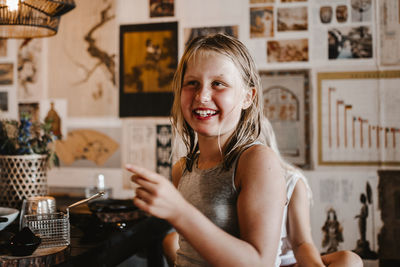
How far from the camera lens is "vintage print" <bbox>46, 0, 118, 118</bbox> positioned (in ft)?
7.41

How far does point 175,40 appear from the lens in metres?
2.17

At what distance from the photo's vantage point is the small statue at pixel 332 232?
198 centimetres

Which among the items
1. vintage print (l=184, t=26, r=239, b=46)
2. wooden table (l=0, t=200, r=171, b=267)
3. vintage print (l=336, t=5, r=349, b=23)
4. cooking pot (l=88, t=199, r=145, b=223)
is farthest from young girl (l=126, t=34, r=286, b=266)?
vintage print (l=336, t=5, r=349, b=23)

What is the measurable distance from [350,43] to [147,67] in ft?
3.76

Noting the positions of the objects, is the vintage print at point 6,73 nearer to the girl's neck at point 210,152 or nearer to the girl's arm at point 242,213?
the girl's neck at point 210,152

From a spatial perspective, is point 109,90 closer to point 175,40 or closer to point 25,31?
point 175,40

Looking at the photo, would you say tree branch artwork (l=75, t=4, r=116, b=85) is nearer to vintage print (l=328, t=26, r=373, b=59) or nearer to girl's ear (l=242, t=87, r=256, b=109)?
vintage print (l=328, t=26, r=373, b=59)

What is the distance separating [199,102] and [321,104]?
132 cm

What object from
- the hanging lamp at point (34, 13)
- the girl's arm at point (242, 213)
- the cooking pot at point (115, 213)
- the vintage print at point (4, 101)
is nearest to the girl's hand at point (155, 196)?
the girl's arm at point (242, 213)

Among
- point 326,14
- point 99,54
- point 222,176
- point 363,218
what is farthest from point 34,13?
point 363,218

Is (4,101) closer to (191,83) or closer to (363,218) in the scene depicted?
(191,83)

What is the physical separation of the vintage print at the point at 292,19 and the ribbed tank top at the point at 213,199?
137cm

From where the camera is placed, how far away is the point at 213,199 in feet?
2.84

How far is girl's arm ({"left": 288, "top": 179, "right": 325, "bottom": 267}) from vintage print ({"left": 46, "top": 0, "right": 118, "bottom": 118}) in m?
1.30
